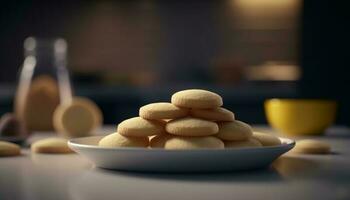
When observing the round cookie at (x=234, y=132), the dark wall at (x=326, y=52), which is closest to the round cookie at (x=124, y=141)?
the round cookie at (x=234, y=132)

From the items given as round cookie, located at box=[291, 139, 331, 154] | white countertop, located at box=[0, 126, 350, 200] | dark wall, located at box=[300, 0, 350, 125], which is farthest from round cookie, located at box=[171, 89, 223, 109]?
dark wall, located at box=[300, 0, 350, 125]

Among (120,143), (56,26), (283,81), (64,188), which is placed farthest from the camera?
(56,26)

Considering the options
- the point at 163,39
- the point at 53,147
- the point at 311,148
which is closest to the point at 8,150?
the point at 53,147

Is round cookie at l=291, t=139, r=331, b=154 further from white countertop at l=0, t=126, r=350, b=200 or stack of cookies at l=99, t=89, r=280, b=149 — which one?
stack of cookies at l=99, t=89, r=280, b=149

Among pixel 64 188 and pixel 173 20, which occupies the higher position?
pixel 173 20

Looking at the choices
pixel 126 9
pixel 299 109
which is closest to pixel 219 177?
pixel 299 109

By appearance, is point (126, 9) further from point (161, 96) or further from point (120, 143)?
point (120, 143)
